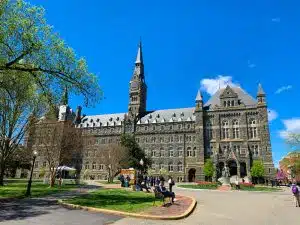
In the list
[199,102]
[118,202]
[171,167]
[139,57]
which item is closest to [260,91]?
[199,102]

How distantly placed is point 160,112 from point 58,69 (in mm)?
70644

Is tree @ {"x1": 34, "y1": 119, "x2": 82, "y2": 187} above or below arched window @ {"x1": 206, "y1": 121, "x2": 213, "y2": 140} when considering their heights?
below

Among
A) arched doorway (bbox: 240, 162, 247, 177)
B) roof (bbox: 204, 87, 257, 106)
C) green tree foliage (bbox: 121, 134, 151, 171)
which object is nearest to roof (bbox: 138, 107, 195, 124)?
roof (bbox: 204, 87, 257, 106)

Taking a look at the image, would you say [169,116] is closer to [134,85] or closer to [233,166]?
[134,85]

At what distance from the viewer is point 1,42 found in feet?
56.0

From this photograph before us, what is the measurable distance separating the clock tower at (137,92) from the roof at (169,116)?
3484mm

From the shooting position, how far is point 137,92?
91.3 m

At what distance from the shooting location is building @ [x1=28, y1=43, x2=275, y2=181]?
65125 millimetres

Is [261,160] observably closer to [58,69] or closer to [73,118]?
[58,69]

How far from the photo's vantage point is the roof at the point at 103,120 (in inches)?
3580

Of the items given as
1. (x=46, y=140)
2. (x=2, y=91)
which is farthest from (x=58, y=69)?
(x=46, y=140)

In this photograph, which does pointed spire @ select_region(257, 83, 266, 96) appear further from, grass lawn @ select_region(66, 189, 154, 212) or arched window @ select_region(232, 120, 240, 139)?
grass lawn @ select_region(66, 189, 154, 212)

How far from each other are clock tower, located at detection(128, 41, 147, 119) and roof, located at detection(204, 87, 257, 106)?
2415 centimetres

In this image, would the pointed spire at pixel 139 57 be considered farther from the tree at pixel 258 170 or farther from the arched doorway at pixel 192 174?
the tree at pixel 258 170
